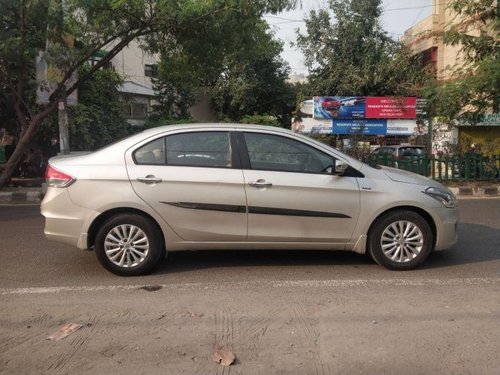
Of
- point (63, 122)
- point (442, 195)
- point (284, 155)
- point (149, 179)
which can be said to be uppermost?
point (63, 122)

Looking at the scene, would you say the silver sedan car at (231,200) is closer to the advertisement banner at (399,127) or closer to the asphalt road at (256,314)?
the asphalt road at (256,314)

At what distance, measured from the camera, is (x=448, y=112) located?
14227 millimetres

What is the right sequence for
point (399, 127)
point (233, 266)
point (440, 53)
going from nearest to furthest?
1. point (233, 266)
2. point (399, 127)
3. point (440, 53)

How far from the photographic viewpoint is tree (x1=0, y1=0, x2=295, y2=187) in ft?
35.2

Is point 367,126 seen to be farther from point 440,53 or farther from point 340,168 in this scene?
point 340,168

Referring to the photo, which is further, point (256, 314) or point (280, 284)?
point (280, 284)

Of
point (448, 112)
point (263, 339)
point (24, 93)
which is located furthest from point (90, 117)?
point (263, 339)


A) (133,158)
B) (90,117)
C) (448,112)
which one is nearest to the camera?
(133,158)

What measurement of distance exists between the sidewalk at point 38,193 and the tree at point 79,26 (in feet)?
2.96

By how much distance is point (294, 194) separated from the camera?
5.64 m

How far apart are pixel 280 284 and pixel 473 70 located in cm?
1081

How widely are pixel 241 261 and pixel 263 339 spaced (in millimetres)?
2328

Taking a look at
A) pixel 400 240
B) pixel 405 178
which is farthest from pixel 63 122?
pixel 400 240

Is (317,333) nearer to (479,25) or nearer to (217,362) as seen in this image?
(217,362)
